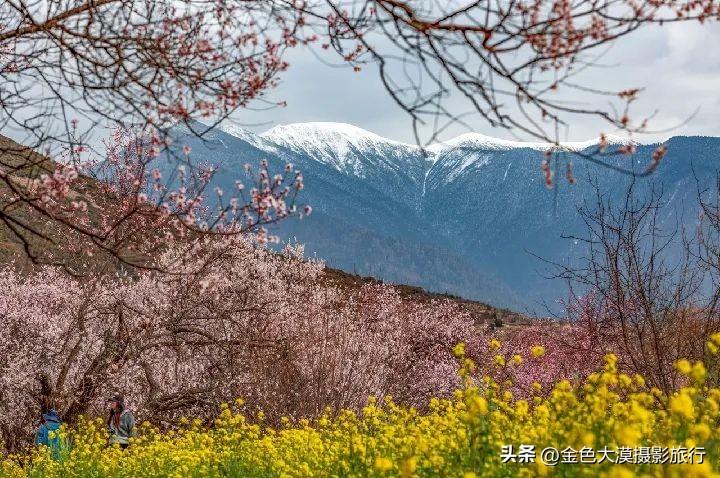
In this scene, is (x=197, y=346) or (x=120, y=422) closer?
(x=120, y=422)

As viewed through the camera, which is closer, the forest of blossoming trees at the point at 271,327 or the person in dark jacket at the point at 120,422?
the forest of blossoming trees at the point at 271,327

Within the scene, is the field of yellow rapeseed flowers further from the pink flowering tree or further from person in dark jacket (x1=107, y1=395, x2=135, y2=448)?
the pink flowering tree

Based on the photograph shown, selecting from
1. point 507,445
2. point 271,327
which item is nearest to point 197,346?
point 271,327

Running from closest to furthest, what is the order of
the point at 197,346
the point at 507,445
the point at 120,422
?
the point at 507,445
the point at 120,422
the point at 197,346

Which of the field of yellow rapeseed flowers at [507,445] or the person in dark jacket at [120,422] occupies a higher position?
the field of yellow rapeseed flowers at [507,445]

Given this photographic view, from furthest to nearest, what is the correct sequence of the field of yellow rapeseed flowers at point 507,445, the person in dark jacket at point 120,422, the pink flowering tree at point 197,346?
1. the pink flowering tree at point 197,346
2. the person in dark jacket at point 120,422
3. the field of yellow rapeseed flowers at point 507,445

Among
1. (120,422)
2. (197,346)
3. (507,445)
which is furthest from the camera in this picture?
(197,346)

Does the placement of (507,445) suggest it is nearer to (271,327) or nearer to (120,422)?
(120,422)

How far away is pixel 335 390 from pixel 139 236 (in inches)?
284

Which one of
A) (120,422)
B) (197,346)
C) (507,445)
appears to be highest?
(507,445)

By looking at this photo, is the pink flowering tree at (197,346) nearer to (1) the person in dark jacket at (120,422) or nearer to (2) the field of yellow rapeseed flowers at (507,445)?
(1) the person in dark jacket at (120,422)

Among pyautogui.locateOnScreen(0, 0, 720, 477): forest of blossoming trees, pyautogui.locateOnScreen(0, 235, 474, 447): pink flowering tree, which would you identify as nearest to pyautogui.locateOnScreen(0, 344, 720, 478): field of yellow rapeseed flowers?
pyautogui.locateOnScreen(0, 0, 720, 477): forest of blossoming trees

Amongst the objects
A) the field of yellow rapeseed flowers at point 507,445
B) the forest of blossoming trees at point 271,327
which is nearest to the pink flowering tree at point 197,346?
the forest of blossoming trees at point 271,327

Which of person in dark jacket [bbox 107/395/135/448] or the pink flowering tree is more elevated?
the pink flowering tree
